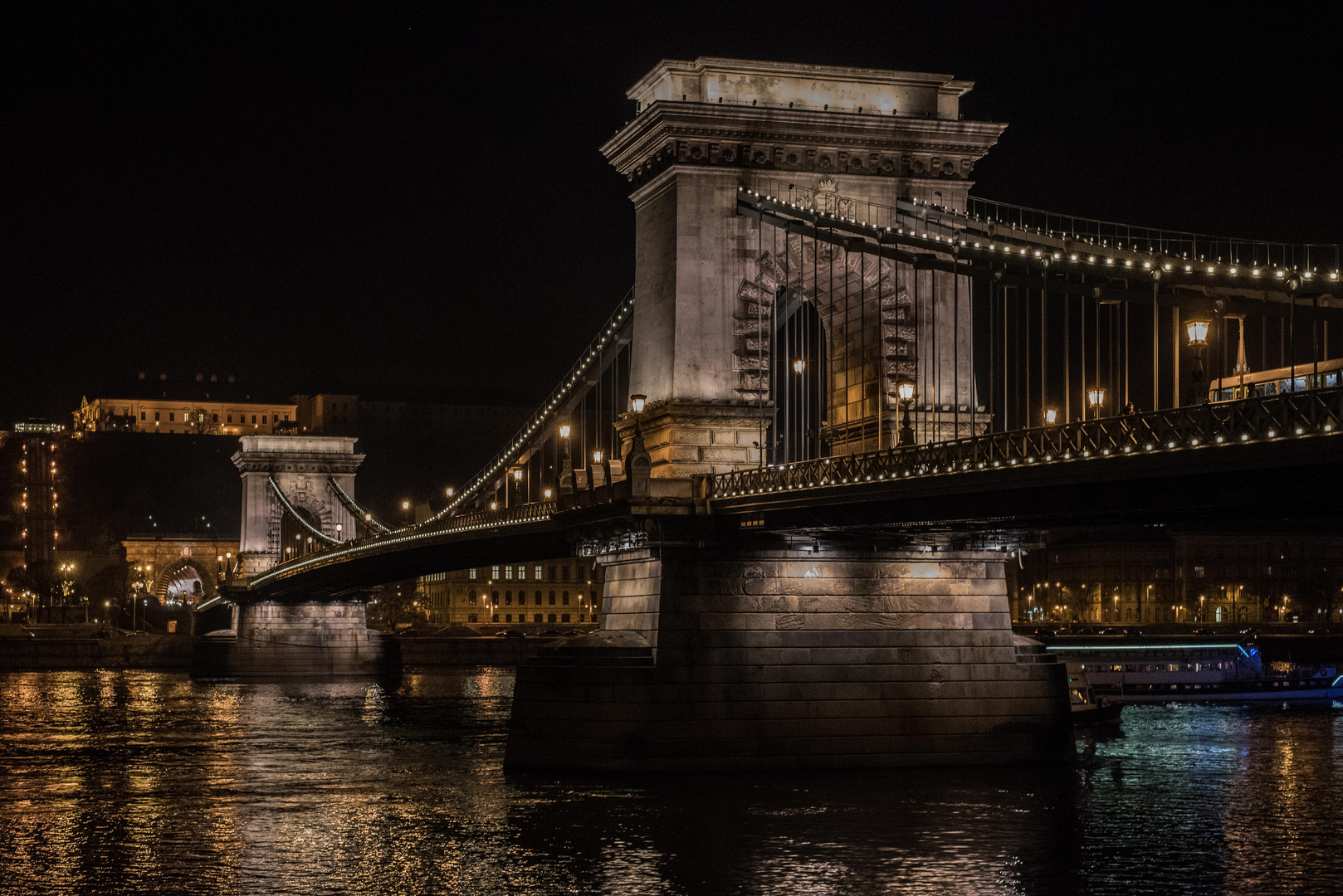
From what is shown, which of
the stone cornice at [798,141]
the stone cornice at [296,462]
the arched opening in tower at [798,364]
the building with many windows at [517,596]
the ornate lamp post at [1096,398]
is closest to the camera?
the ornate lamp post at [1096,398]

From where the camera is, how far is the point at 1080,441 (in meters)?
28.2

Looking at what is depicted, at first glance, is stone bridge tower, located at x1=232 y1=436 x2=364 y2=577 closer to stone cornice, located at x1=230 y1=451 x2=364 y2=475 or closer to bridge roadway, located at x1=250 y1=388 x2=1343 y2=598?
stone cornice, located at x1=230 y1=451 x2=364 y2=475

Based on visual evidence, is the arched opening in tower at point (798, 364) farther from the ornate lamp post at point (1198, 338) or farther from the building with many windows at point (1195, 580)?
the building with many windows at point (1195, 580)

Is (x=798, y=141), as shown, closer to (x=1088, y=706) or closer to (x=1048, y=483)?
(x=1048, y=483)

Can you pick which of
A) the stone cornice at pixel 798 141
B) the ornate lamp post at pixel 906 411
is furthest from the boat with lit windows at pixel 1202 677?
the ornate lamp post at pixel 906 411

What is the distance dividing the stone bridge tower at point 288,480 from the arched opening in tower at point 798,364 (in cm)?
5997

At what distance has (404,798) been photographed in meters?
37.2

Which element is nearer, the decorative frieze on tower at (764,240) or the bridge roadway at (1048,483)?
the bridge roadway at (1048,483)

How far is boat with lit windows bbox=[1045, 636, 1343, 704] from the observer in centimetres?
6956

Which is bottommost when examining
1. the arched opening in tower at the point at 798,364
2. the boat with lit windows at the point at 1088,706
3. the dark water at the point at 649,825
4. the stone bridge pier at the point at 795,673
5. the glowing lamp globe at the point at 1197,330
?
the dark water at the point at 649,825

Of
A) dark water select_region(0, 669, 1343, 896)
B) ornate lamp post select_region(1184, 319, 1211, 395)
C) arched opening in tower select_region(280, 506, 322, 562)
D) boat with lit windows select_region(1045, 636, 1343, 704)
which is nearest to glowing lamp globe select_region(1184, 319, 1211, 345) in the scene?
ornate lamp post select_region(1184, 319, 1211, 395)

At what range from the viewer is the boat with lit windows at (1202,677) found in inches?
2739

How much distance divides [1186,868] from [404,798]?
15.9m

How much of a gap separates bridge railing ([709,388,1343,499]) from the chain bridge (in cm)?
10
